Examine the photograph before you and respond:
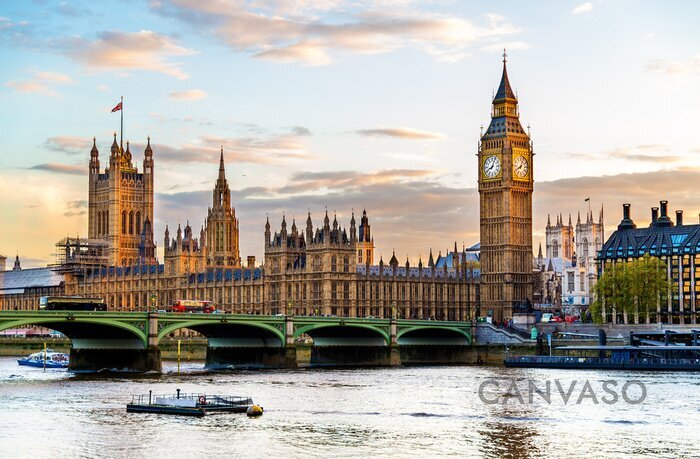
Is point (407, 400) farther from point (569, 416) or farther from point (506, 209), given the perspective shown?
point (506, 209)

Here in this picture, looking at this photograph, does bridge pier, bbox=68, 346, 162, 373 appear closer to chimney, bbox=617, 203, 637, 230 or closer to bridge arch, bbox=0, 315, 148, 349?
bridge arch, bbox=0, 315, 148, 349

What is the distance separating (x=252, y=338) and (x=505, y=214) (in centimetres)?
5191

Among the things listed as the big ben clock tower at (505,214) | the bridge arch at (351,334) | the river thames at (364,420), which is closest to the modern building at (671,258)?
the big ben clock tower at (505,214)

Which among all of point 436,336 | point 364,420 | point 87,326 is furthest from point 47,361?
point 364,420

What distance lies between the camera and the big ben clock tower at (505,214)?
539ft

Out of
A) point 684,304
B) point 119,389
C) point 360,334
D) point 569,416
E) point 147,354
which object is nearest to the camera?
point 569,416

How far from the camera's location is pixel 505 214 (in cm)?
16412

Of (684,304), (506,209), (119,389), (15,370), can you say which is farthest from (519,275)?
(119,389)

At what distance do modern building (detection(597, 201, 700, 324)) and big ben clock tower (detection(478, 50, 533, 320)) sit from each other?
10463mm

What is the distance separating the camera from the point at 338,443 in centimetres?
5938

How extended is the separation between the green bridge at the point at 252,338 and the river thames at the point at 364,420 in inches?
297

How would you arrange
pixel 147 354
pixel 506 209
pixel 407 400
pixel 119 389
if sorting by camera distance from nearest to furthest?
pixel 407 400, pixel 119 389, pixel 147 354, pixel 506 209

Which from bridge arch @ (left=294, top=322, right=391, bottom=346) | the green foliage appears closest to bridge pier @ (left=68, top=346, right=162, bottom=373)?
bridge arch @ (left=294, top=322, right=391, bottom=346)

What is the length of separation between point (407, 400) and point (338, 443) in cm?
2133
